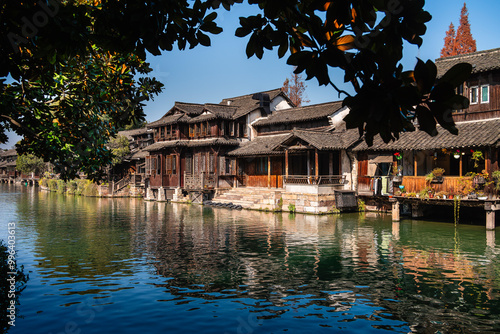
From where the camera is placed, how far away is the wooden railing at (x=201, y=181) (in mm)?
36500

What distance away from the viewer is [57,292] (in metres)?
10.2

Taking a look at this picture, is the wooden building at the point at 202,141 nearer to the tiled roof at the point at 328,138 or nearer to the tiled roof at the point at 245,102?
the tiled roof at the point at 245,102

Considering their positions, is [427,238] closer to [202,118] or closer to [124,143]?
[202,118]

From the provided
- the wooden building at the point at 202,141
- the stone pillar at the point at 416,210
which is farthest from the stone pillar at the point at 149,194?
the stone pillar at the point at 416,210

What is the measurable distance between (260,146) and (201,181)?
634cm

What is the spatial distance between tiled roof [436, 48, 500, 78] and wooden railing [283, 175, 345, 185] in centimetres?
949

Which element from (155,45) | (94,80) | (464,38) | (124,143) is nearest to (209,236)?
(94,80)

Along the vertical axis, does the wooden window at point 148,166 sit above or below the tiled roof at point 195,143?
below

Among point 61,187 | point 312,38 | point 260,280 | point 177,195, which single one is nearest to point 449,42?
point 177,195

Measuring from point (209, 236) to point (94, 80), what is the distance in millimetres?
10677

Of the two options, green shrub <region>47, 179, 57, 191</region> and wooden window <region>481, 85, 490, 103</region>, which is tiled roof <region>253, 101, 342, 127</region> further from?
green shrub <region>47, 179, 57, 191</region>

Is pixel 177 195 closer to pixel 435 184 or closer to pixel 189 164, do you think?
pixel 189 164

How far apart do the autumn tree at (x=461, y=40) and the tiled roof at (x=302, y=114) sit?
17025 millimetres

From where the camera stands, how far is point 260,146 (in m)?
34.4
